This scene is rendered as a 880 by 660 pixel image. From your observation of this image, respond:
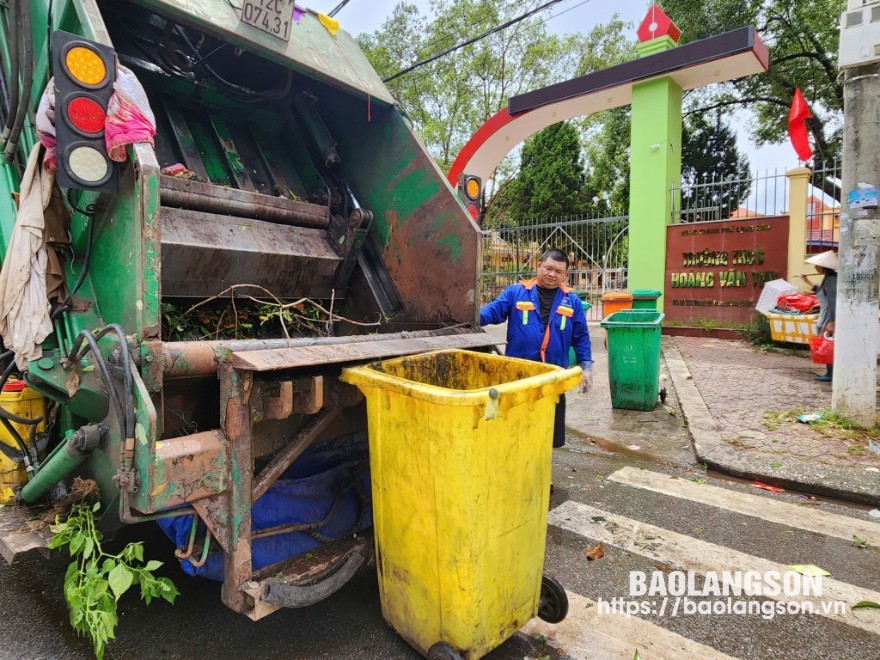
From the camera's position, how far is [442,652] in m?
1.65

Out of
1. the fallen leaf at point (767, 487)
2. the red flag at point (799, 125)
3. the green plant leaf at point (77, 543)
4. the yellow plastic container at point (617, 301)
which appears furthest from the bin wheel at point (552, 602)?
the red flag at point (799, 125)

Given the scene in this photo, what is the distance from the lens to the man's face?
317cm

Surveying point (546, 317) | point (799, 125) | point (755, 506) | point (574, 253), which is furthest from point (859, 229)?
point (574, 253)

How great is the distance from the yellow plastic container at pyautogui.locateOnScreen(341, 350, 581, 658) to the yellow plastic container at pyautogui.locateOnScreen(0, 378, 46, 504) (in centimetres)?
154

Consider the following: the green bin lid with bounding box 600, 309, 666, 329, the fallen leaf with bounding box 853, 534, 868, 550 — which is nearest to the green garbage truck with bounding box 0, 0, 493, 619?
the fallen leaf with bounding box 853, 534, 868, 550

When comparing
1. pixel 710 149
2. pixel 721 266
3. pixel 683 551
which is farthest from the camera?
pixel 710 149

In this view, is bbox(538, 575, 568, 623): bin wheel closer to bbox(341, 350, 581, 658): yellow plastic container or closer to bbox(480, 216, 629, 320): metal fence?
bbox(341, 350, 581, 658): yellow plastic container

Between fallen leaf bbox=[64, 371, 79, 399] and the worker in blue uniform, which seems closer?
fallen leaf bbox=[64, 371, 79, 399]

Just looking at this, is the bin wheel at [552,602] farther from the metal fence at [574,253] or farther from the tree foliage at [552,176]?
the tree foliage at [552,176]

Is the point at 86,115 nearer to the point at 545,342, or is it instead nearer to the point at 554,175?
the point at 545,342

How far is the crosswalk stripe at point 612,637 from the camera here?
6.28 feet

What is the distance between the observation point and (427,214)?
306 cm

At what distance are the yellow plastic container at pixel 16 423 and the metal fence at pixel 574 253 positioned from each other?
32.0 ft

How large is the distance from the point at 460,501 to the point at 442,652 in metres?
0.50
